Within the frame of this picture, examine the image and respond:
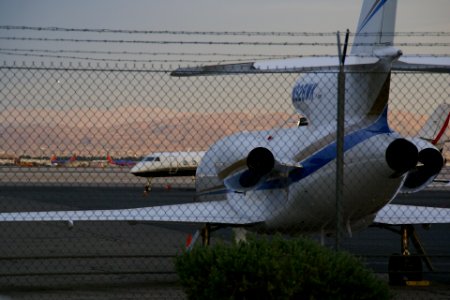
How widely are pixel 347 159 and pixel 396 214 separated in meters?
2.16

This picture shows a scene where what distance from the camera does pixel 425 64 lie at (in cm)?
1162

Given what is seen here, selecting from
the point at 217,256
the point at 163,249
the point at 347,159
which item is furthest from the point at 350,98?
the point at 163,249

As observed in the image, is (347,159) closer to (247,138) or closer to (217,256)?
(247,138)

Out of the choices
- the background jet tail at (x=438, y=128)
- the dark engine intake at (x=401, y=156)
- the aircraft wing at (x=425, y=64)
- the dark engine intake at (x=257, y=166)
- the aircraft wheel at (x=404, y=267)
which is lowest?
the aircraft wheel at (x=404, y=267)

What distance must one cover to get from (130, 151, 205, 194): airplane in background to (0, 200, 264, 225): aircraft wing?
42025 millimetres

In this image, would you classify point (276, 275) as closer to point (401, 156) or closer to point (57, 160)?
point (401, 156)

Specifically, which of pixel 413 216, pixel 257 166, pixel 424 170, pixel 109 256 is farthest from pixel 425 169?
pixel 109 256

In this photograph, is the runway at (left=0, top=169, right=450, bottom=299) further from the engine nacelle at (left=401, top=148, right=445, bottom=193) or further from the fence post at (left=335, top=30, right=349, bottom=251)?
the engine nacelle at (left=401, top=148, right=445, bottom=193)

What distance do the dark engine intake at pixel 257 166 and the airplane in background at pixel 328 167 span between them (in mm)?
15

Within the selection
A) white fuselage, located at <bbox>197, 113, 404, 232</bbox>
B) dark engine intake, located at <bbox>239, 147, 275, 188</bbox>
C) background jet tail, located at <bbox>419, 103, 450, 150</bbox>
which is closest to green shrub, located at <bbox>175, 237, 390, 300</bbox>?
white fuselage, located at <bbox>197, 113, 404, 232</bbox>

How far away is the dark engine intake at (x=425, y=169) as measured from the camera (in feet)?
47.2

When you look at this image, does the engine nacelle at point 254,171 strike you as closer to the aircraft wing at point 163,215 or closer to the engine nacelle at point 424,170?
the aircraft wing at point 163,215

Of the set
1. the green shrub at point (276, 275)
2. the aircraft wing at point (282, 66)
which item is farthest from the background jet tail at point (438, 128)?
the green shrub at point (276, 275)

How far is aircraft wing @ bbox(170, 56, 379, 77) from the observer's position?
10.6 metres
